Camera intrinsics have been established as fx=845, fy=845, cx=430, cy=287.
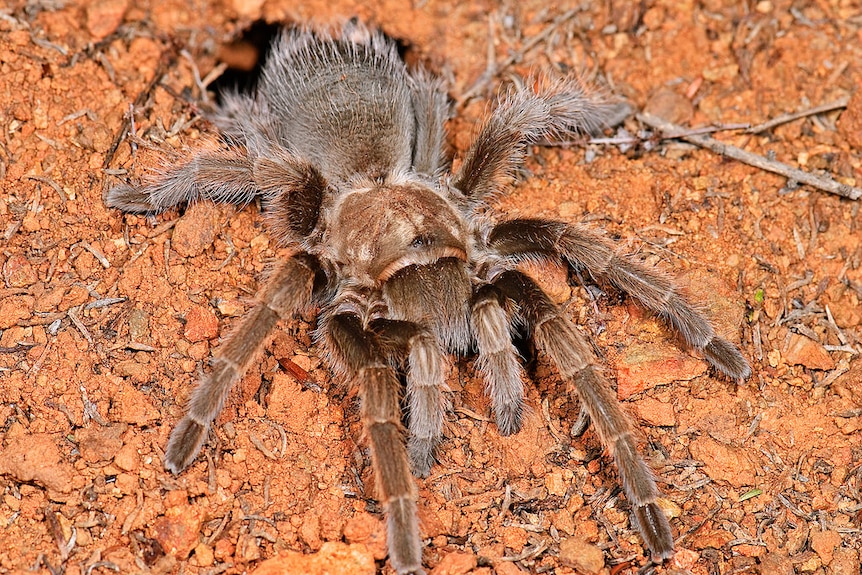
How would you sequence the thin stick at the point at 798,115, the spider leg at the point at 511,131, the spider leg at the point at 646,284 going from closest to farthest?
the spider leg at the point at 646,284 < the spider leg at the point at 511,131 < the thin stick at the point at 798,115

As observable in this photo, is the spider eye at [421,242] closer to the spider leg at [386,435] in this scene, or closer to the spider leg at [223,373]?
the spider leg at [386,435]

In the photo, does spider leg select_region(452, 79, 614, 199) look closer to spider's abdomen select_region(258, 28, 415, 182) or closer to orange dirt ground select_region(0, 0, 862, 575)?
orange dirt ground select_region(0, 0, 862, 575)

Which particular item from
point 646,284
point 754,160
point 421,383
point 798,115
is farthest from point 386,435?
point 798,115

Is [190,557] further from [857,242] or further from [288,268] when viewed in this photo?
[857,242]

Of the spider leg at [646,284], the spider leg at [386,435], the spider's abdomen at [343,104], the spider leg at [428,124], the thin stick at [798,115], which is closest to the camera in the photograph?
the spider leg at [386,435]

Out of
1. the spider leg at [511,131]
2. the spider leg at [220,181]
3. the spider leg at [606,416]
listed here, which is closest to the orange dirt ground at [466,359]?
the spider leg at [220,181]

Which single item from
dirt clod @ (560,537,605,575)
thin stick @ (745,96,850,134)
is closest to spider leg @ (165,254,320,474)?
dirt clod @ (560,537,605,575)

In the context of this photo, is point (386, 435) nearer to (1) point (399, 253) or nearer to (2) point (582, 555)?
(1) point (399, 253)
